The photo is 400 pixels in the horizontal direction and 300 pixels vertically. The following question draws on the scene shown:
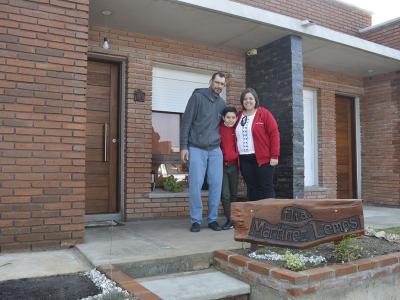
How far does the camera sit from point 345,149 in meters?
9.23

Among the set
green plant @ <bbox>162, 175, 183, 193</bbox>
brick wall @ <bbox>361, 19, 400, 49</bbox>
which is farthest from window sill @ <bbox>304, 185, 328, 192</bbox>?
brick wall @ <bbox>361, 19, 400, 49</bbox>

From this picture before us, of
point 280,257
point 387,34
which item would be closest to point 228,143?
point 280,257

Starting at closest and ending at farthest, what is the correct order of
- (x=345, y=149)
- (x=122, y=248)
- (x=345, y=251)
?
1. (x=345, y=251)
2. (x=122, y=248)
3. (x=345, y=149)

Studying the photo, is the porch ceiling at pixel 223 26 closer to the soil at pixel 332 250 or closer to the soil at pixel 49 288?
the soil at pixel 332 250

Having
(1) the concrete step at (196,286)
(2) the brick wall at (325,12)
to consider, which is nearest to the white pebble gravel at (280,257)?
(1) the concrete step at (196,286)

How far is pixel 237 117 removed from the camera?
539 cm

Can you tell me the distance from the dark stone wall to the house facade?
0.02 m

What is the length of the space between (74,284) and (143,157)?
3167mm

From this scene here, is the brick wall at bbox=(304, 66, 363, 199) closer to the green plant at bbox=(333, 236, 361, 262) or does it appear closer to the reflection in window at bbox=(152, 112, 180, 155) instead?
the reflection in window at bbox=(152, 112, 180, 155)

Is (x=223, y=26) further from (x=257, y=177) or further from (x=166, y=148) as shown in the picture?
(x=257, y=177)

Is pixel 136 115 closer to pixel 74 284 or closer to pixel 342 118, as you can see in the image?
pixel 74 284

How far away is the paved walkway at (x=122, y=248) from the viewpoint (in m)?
3.54

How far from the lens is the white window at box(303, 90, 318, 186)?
852 cm

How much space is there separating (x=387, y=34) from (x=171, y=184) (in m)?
5.86
